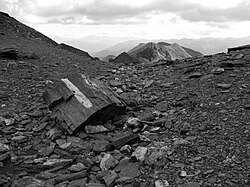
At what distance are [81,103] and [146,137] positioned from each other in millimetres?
2424

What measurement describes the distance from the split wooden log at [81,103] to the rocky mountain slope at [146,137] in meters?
0.31

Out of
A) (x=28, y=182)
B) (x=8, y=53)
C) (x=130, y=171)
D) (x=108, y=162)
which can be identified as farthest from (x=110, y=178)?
(x=8, y=53)

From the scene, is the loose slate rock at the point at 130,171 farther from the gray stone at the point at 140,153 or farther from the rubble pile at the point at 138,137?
the gray stone at the point at 140,153

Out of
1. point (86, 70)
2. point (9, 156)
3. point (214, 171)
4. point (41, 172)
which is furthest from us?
point (86, 70)

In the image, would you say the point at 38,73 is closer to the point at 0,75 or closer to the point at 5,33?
the point at 0,75

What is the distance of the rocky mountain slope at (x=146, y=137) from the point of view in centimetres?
638

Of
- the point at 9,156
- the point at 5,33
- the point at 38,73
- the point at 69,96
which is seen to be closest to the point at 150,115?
the point at 69,96

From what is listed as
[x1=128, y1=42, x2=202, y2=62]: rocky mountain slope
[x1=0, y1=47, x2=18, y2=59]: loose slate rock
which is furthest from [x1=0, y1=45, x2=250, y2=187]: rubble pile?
[x1=128, y1=42, x2=202, y2=62]: rocky mountain slope

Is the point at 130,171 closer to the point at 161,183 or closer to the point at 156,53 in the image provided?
the point at 161,183

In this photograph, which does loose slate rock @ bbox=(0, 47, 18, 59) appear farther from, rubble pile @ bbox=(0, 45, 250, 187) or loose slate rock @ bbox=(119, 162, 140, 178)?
loose slate rock @ bbox=(119, 162, 140, 178)

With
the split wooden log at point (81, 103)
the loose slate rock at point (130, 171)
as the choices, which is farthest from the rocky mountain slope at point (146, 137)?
the split wooden log at point (81, 103)

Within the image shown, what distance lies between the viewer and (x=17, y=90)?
12.2 meters

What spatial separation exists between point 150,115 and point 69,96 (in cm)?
280

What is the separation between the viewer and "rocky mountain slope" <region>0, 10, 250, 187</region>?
6383 millimetres
